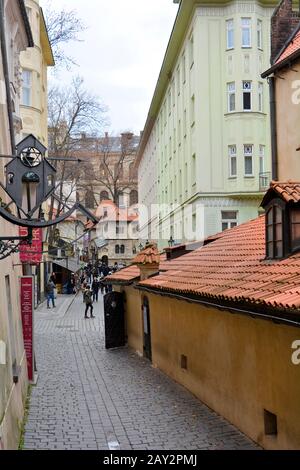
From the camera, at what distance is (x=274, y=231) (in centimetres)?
1018

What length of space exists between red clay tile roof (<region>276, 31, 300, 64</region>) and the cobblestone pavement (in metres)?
8.45

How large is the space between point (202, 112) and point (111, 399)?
21692 millimetres

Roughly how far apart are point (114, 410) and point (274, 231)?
4.44 metres

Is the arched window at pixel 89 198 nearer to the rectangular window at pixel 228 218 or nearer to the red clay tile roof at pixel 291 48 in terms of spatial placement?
the rectangular window at pixel 228 218

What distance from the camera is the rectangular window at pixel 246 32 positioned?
3139 centimetres

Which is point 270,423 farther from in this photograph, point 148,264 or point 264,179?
point 264,179

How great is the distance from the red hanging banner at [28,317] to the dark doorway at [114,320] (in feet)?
23.0

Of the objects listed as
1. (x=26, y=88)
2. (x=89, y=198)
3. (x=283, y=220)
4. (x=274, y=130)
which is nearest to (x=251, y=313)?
(x=283, y=220)

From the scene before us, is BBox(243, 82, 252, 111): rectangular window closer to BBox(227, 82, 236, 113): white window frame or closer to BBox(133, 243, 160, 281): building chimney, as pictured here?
BBox(227, 82, 236, 113): white window frame

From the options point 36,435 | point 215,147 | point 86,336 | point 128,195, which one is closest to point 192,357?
point 36,435

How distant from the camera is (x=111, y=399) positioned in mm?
12391

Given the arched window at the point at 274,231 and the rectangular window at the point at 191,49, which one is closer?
the arched window at the point at 274,231

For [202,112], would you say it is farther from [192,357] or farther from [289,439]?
[289,439]

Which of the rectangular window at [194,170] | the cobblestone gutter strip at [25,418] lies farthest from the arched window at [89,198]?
the cobblestone gutter strip at [25,418]
